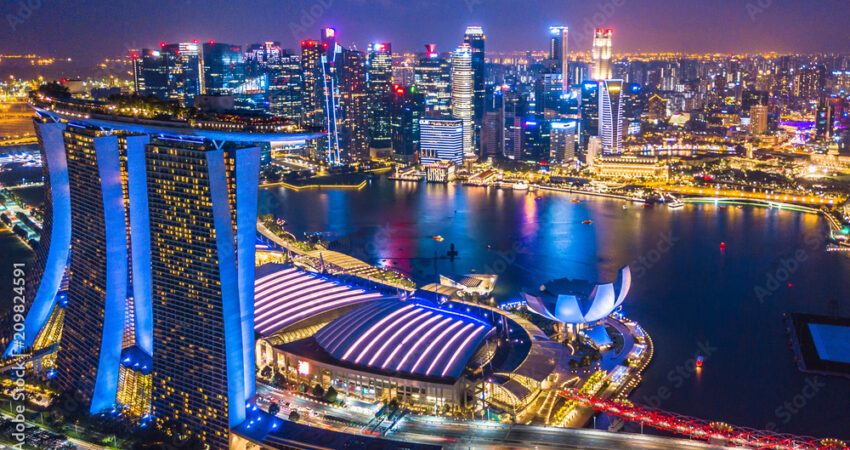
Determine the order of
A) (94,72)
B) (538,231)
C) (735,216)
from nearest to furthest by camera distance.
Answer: (538,231) < (735,216) < (94,72)

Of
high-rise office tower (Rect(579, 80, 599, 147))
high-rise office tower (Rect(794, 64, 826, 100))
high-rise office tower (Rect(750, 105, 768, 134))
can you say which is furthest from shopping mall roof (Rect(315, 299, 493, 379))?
high-rise office tower (Rect(794, 64, 826, 100))

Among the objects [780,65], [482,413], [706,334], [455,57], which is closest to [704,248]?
[706,334]

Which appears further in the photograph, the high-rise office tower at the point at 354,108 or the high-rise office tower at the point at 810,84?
the high-rise office tower at the point at 810,84

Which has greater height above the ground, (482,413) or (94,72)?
(94,72)

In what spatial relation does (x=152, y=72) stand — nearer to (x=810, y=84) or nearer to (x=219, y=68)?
(x=219, y=68)

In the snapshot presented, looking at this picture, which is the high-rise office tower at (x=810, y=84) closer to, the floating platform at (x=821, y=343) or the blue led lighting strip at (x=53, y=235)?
the floating platform at (x=821, y=343)

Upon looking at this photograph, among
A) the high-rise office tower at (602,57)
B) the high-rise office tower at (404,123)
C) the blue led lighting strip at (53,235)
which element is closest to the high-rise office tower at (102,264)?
the blue led lighting strip at (53,235)

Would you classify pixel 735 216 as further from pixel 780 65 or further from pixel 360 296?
pixel 780 65
